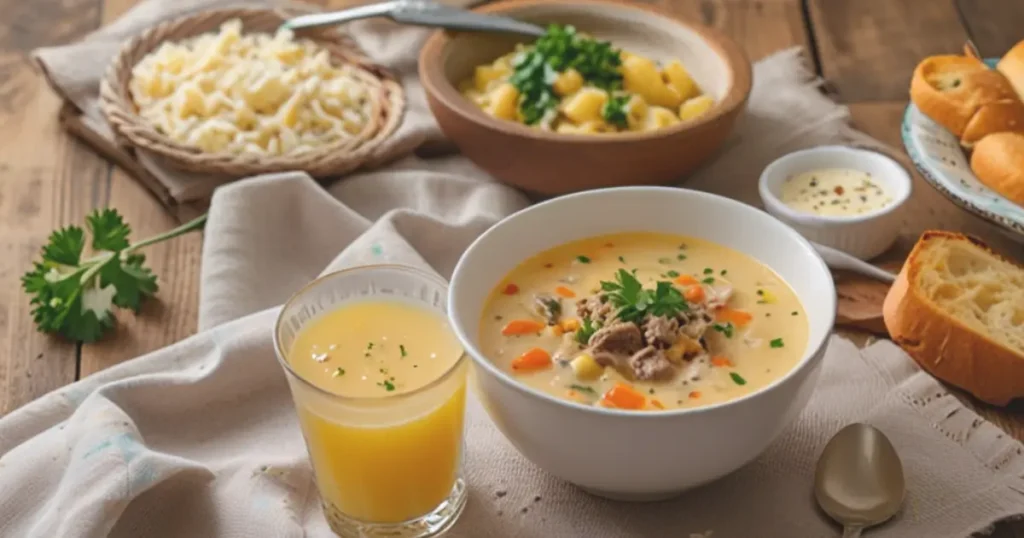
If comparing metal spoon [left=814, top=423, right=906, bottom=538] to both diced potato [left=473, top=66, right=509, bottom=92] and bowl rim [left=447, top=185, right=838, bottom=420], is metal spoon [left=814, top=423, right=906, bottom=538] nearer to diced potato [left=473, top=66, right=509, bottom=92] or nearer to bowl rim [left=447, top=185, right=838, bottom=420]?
bowl rim [left=447, top=185, right=838, bottom=420]

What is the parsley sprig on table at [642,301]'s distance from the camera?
65.8 inches

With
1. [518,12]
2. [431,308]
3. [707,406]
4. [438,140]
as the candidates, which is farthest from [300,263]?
[707,406]

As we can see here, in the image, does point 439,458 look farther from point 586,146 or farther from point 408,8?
point 408,8

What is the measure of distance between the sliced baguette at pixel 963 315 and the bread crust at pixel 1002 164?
0.56ft

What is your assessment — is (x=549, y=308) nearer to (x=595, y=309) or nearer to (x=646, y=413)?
(x=595, y=309)

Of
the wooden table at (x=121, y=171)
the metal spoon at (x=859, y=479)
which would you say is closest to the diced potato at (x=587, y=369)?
the metal spoon at (x=859, y=479)

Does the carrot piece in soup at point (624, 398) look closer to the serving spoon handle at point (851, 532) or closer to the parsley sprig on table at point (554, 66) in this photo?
the serving spoon handle at point (851, 532)

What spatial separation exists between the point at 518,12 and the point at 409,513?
1.53 m

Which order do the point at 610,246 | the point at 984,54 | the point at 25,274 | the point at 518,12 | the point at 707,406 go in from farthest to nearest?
the point at 984,54 < the point at 518,12 < the point at 25,274 < the point at 610,246 < the point at 707,406

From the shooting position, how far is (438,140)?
8.80 feet

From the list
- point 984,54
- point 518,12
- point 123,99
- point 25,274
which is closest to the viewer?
point 25,274

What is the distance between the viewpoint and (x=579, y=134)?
2.36m

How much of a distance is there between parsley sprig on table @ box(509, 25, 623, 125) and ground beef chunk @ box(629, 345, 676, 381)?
98 cm

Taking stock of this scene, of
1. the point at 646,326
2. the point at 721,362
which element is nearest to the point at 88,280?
the point at 646,326
